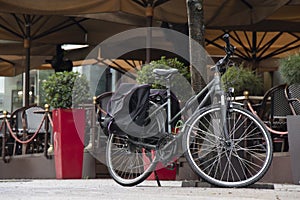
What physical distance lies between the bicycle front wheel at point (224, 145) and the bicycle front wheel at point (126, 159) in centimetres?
38

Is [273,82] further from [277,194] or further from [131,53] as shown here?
[277,194]

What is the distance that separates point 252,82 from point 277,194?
106 inches

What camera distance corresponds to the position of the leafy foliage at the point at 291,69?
222 inches

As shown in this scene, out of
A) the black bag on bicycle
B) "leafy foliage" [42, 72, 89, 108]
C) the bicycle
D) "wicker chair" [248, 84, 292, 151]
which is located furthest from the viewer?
"leafy foliage" [42, 72, 89, 108]

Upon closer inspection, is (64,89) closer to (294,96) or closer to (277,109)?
(277,109)

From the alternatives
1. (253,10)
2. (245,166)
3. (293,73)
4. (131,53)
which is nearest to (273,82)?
(131,53)


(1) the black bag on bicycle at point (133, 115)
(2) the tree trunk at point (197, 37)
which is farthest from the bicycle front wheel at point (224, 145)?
(2) the tree trunk at point (197, 37)

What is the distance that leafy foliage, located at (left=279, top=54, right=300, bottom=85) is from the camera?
18.5 feet

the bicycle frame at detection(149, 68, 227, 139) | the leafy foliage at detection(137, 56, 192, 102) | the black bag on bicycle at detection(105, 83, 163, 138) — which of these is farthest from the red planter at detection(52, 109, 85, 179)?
the bicycle frame at detection(149, 68, 227, 139)

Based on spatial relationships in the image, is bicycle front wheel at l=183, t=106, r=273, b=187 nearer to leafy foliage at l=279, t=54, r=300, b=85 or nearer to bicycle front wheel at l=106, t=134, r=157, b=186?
bicycle front wheel at l=106, t=134, r=157, b=186

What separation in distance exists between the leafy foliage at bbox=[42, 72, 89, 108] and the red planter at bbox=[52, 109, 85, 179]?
91mm

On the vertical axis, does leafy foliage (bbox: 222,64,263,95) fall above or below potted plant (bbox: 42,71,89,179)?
above

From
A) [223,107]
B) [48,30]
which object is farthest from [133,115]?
[48,30]

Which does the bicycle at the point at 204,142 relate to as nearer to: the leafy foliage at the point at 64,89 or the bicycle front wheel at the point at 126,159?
the bicycle front wheel at the point at 126,159
